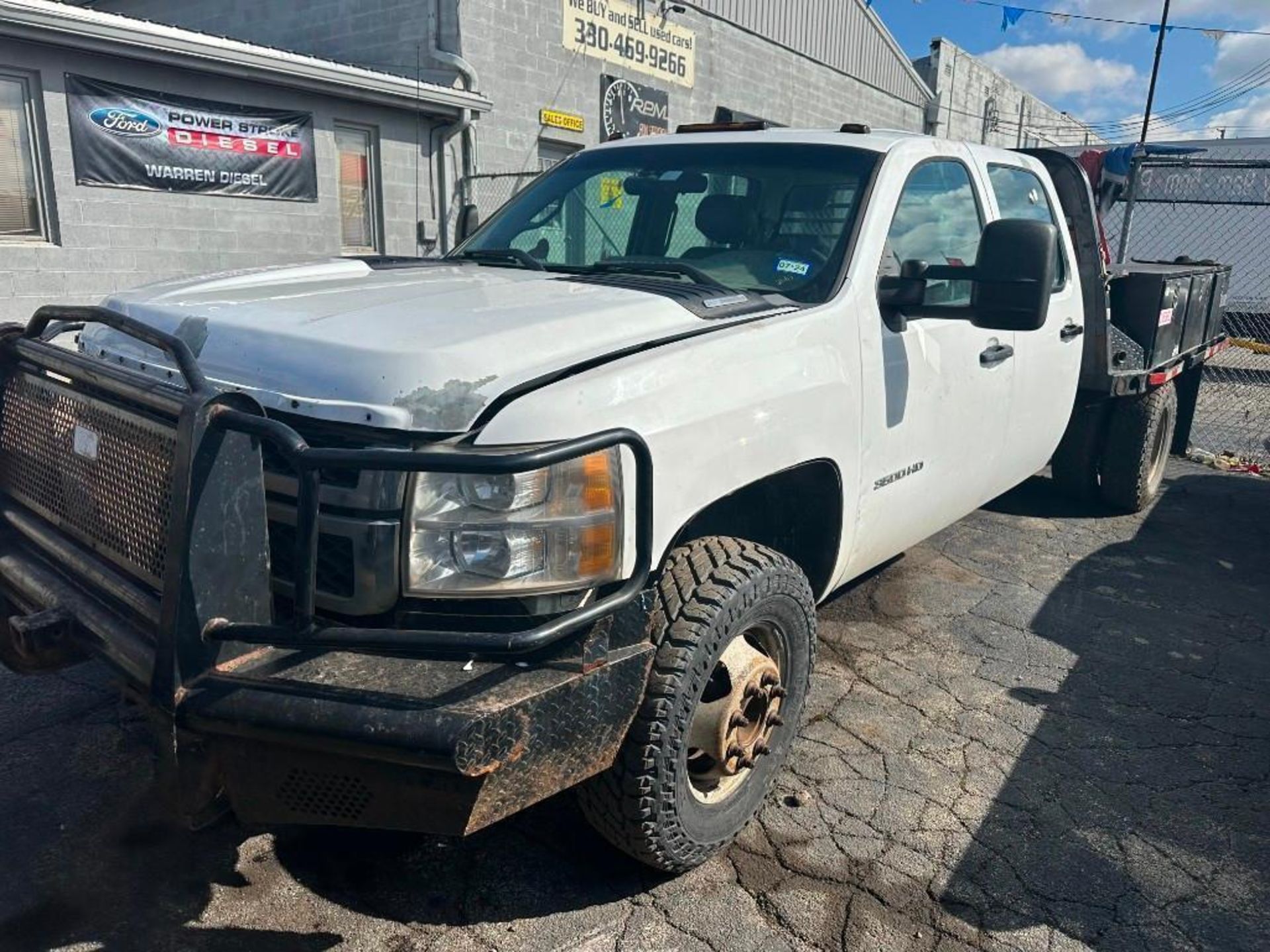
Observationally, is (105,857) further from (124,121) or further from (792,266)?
(124,121)

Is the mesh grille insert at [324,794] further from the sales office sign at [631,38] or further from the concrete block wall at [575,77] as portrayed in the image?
the sales office sign at [631,38]

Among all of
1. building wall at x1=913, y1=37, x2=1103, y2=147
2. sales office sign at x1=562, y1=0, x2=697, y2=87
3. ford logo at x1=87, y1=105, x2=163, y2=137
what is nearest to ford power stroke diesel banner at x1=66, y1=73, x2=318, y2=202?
ford logo at x1=87, y1=105, x2=163, y2=137

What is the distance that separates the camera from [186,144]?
9438 millimetres

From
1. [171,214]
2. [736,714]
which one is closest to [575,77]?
[171,214]

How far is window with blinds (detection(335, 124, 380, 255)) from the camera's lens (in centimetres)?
1102

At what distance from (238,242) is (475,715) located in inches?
367

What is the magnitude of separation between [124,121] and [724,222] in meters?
7.41

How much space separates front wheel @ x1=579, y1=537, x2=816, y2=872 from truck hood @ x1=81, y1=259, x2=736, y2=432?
640mm

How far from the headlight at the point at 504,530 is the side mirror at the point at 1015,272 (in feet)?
5.23

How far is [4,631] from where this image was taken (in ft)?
9.24

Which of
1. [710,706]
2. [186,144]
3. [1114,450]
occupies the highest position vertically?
[186,144]

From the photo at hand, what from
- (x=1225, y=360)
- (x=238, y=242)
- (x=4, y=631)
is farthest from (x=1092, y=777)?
(x=1225, y=360)

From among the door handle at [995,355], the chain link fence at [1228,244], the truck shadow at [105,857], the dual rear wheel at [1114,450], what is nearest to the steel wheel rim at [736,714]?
the truck shadow at [105,857]

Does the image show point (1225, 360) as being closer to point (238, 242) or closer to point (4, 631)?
point (238, 242)
